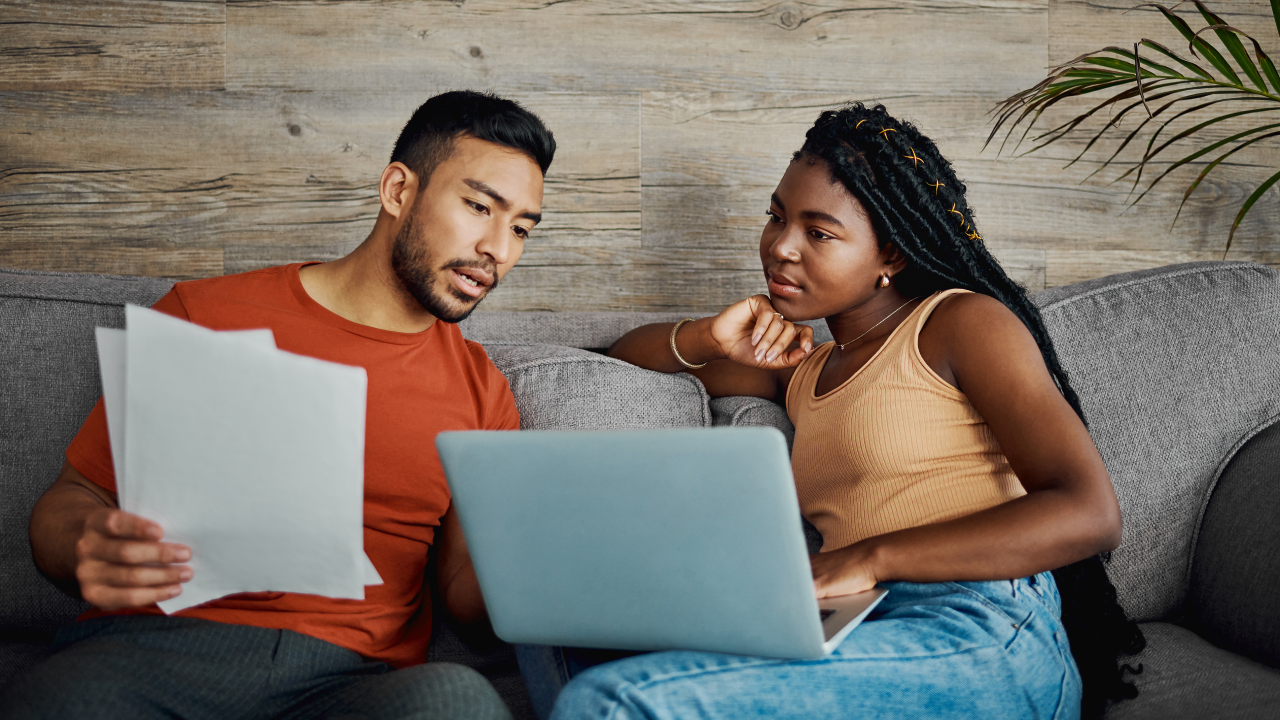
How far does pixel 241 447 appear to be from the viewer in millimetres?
719

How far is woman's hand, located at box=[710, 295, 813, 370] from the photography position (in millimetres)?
1350

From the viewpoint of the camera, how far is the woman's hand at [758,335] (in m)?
1.35

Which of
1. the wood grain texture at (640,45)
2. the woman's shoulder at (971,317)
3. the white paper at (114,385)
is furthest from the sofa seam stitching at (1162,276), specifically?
the white paper at (114,385)

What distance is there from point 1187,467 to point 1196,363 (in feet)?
0.62

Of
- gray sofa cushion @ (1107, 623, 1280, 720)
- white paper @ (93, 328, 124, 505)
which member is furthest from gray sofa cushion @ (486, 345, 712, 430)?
gray sofa cushion @ (1107, 623, 1280, 720)

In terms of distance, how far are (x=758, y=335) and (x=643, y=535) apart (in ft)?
2.25

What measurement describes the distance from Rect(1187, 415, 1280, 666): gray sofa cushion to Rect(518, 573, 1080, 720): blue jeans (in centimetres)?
36

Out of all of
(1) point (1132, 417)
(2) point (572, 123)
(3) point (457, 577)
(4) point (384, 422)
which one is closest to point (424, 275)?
(4) point (384, 422)

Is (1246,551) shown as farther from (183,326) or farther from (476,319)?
(183,326)

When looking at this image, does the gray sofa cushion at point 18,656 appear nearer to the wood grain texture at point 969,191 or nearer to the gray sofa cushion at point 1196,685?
the wood grain texture at point 969,191

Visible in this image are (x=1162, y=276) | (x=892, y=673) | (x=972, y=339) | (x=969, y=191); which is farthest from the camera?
(x=969, y=191)

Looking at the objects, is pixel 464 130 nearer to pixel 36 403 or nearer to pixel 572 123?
pixel 572 123

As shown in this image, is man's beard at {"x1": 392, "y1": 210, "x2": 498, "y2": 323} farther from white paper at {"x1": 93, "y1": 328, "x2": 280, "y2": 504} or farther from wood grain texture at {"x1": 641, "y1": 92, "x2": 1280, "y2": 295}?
wood grain texture at {"x1": 641, "y1": 92, "x2": 1280, "y2": 295}

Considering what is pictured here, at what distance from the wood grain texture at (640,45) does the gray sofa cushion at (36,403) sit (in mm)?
623
